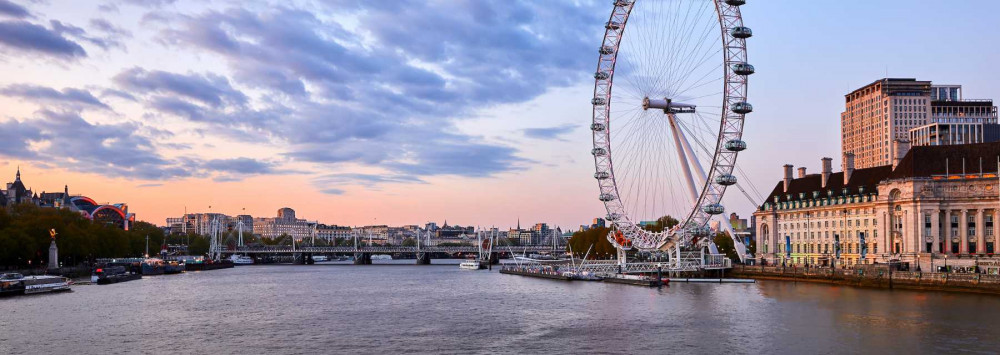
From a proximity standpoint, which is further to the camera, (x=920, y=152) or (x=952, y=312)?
(x=920, y=152)

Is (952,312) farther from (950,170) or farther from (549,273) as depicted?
(549,273)

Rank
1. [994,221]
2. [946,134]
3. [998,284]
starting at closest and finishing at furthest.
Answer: [998,284]
[994,221]
[946,134]

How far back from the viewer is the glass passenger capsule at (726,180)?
74312 millimetres

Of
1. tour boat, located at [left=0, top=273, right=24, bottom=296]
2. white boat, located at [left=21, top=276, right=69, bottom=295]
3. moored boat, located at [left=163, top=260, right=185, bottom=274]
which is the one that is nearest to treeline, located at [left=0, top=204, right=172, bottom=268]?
moored boat, located at [left=163, top=260, right=185, bottom=274]

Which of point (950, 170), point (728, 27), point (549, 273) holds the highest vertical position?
point (728, 27)

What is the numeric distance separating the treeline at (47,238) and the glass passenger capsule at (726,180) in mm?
74694

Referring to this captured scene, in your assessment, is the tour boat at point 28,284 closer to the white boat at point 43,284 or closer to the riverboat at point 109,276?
the white boat at point 43,284

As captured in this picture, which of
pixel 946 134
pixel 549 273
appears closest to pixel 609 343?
pixel 549 273

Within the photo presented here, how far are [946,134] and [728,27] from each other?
11656 cm

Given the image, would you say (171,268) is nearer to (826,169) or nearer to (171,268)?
(171,268)

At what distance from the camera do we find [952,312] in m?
55.7

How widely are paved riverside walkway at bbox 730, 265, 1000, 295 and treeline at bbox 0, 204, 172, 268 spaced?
8216 cm

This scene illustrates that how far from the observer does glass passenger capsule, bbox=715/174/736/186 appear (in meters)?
74.3

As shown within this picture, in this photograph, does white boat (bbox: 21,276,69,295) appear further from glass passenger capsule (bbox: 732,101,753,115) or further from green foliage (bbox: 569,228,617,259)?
green foliage (bbox: 569,228,617,259)
